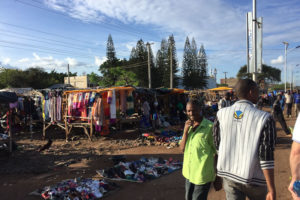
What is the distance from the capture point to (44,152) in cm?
764

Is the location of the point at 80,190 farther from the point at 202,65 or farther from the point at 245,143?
the point at 202,65

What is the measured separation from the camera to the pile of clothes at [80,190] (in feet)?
12.7

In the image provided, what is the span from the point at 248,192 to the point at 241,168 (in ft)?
0.67

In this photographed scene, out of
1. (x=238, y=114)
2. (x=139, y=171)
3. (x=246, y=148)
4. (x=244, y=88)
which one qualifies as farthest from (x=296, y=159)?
(x=139, y=171)

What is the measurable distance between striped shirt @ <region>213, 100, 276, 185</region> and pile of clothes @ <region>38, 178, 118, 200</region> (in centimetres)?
286

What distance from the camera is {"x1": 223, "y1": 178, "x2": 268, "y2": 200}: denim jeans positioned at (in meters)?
1.71

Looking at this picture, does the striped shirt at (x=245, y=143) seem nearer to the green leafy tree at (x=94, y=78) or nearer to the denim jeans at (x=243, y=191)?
the denim jeans at (x=243, y=191)

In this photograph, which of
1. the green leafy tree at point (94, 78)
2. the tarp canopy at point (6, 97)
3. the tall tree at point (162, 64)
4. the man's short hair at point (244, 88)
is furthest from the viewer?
the tall tree at point (162, 64)

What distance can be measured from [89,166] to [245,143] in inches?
196

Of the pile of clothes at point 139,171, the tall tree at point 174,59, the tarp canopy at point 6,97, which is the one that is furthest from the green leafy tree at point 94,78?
the pile of clothes at point 139,171

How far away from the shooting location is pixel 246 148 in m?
→ 1.69

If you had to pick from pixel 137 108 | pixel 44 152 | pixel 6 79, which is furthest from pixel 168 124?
pixel 6 79

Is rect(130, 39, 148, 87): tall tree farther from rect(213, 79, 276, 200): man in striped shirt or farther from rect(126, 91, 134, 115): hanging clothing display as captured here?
rect(213, 79, 276, 200): man in striped shirt

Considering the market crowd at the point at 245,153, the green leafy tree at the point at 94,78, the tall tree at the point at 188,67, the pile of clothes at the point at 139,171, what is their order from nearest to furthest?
the market crowd at the point at 245,153, the pile of clothes at the point at 139,171, the green leafy tree at the point at 94,78, the tall tree at the point at 188,67
